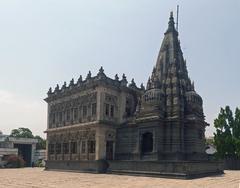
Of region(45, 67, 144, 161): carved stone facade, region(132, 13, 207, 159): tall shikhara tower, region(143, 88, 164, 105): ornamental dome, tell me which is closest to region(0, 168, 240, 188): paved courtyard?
region(132, 13, 207, 159): tall shikhara tower

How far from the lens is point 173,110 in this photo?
1226 inches

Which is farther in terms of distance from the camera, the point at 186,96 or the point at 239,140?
the point at 239,140

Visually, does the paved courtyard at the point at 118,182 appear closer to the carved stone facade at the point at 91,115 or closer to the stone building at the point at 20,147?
the carved stone facade at the point at 91,115

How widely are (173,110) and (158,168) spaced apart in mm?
6395

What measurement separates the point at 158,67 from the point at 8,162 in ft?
103

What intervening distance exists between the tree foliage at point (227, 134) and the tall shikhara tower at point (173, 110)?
12261mm

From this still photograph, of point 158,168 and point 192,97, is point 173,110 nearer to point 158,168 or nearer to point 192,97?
point 192,97

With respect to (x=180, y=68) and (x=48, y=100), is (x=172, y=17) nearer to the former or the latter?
(x=180, y=68)

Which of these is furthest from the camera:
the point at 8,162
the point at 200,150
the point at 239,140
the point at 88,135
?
the point at 8,162

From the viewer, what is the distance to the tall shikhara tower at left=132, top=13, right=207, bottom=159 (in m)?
30.1

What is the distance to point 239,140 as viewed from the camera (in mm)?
42438

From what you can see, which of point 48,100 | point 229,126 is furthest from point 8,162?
point 229,126

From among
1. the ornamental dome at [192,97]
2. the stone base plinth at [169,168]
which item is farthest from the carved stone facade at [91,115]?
the ornamental dome at [192,97]

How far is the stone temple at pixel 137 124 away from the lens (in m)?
29.9
